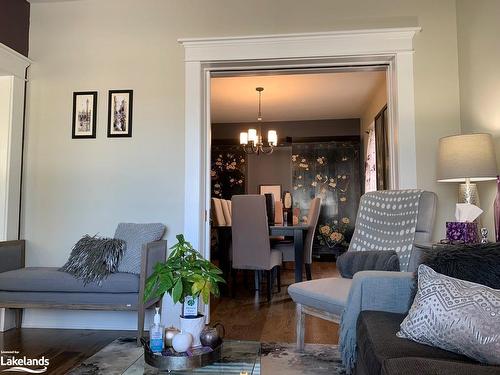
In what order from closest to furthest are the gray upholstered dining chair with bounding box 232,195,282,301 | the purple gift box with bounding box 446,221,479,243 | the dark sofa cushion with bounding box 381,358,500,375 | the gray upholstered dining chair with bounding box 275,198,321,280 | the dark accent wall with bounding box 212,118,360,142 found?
the dark sofa cushion with bounding box 381,358,500,375 < the purple gift box with bounding box 446,221,479,243 < the gray upholstered dining chair with bounding box 232,195,282,301 < the gray upholstered dining chair with bounding box 275,198,321,280 < the dark accent wall with bounding box 212,118,360,142

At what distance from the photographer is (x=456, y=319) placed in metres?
1.17

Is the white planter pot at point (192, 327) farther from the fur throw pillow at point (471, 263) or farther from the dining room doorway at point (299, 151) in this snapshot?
the dining room doorway at point (299, 151)

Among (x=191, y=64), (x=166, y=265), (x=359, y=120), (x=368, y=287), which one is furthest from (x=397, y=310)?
(x=359, y=120)

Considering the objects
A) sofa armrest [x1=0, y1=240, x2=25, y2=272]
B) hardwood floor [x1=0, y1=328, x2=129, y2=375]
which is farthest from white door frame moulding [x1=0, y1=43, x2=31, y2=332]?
hardwood floor [x1=0, y1=328, x2=129, y2=375]

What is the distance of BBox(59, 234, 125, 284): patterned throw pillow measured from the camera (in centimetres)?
258

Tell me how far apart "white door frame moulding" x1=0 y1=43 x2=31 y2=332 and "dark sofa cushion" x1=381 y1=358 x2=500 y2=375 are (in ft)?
9.52

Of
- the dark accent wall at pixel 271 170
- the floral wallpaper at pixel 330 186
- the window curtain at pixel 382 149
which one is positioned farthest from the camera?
the dark accent wall at pixel 271 170

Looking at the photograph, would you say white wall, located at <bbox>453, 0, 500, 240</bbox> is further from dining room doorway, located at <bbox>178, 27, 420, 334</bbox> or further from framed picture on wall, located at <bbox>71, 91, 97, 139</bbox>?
framed picture on wall, located at <bbox>71, 91, 97, 139</bbox>

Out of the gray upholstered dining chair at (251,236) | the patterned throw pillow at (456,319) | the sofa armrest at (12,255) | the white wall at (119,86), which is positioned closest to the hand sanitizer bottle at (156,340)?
the patterned throw pillow at (456,319)

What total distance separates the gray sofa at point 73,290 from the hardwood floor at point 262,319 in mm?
790

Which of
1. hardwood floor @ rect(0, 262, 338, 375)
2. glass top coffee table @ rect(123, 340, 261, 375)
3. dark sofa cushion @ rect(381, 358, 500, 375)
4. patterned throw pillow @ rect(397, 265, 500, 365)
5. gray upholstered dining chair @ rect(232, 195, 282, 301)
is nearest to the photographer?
dark sofa cushion @ rect(381, 358, 500, 375)

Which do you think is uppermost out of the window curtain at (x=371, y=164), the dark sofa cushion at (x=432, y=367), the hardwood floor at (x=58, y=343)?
the window curtain at (x=371, y=164)

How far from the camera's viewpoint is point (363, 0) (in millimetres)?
2898

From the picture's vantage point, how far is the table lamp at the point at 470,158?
2.11 meters
